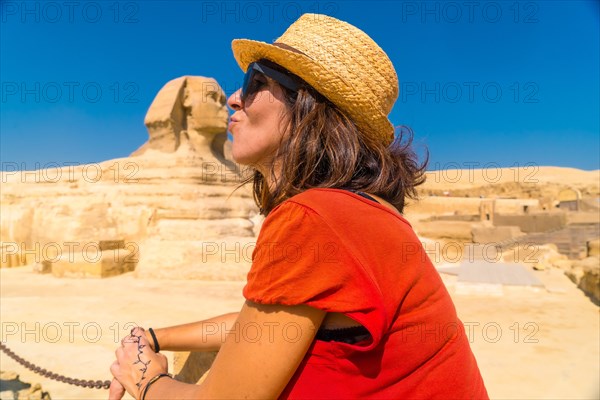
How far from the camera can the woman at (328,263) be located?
0.87 meters

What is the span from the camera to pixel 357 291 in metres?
0.86

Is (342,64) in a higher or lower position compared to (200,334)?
higher

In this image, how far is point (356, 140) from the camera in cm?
119

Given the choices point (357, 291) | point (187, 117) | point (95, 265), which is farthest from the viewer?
point (187, 117)

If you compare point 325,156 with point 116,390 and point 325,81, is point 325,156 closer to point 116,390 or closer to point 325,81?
point 325,81

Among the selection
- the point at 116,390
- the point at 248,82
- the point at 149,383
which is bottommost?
the point at 116,390

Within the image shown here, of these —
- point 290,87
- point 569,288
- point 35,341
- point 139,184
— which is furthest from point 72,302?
point 569,288

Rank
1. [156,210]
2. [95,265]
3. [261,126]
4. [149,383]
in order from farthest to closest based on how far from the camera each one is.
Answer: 1. [156,210]
2. [95,265]
3. [261,126]
4. [149,383]

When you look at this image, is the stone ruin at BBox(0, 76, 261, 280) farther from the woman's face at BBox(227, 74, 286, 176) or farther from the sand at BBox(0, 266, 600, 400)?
the woman's face at BBox(227, 74, 286, 176)

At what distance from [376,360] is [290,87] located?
72 centimetres

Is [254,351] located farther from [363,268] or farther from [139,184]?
[139,184]

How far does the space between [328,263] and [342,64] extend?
22.1 inches

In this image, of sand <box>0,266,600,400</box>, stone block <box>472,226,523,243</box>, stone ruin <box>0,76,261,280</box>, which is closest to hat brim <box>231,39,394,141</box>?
sand <box>0,266,600,400</box>

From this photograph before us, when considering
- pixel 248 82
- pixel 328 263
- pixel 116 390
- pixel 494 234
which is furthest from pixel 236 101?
pixel 494 234
